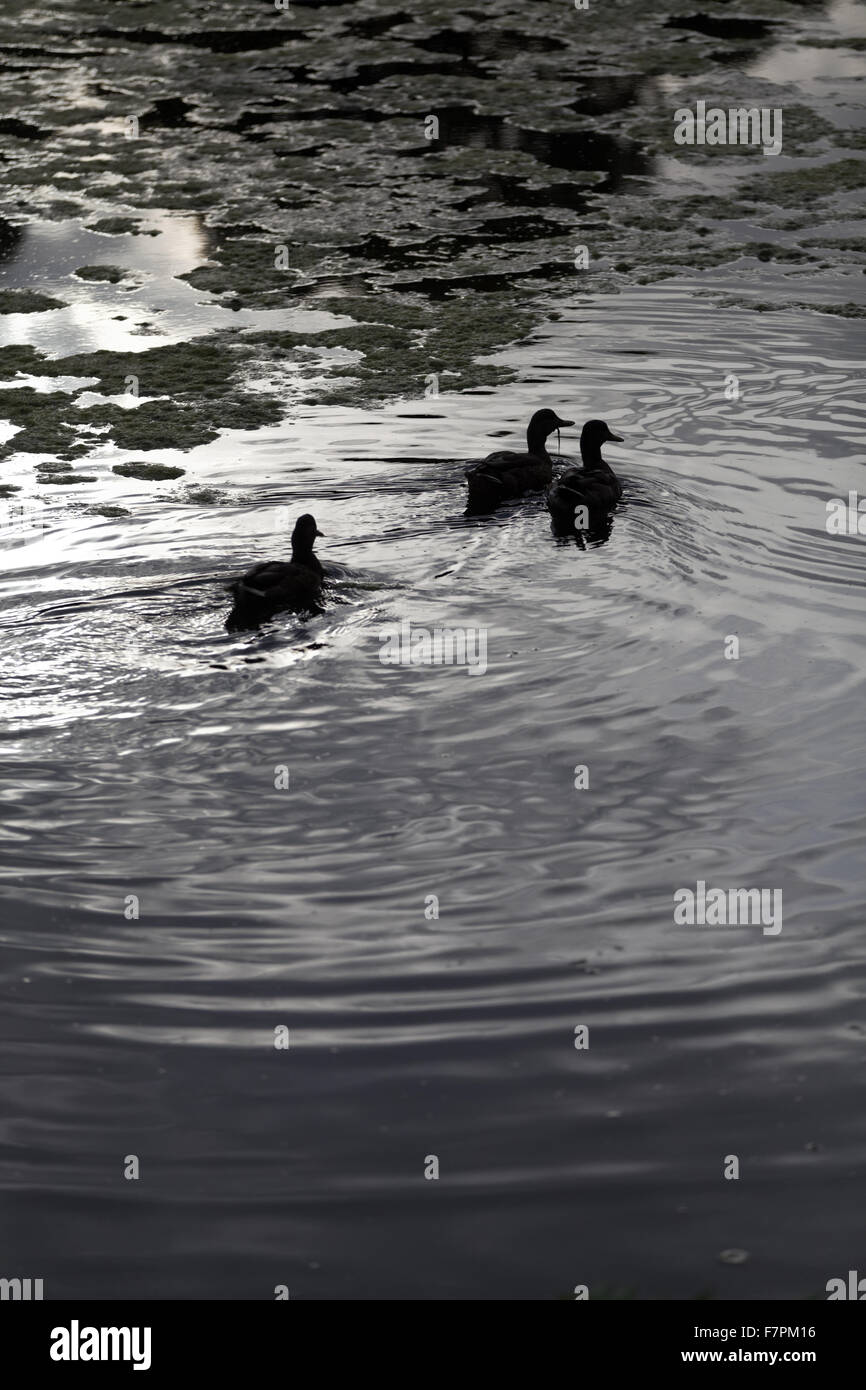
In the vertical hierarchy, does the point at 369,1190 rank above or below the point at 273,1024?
below

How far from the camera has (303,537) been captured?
9375 mm

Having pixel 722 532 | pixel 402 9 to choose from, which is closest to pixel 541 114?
pixel 402 9

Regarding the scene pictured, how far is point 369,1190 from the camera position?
5051 millimetres

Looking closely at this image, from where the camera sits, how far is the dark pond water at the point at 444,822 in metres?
5.02

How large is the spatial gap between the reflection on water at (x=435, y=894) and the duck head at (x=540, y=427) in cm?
56

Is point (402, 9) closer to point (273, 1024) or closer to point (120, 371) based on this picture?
point (120, 371)

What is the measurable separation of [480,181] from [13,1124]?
46.7 feet

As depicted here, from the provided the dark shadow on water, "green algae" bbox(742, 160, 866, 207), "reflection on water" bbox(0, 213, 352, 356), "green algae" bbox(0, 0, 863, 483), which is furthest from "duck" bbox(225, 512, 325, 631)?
the dark shadow on water

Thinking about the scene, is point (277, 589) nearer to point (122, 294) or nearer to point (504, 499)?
point (504, 499)

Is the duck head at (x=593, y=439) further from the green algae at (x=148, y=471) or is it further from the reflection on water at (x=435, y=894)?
the green algae at (x=148, y=471)

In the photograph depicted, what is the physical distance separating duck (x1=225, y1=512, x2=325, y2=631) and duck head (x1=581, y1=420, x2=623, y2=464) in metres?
2.64

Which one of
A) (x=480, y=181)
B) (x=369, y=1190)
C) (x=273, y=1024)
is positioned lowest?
(x=369, y=1190)

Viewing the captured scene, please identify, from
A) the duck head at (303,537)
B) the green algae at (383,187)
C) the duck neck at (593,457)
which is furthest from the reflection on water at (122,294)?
the duck head at (303,537)

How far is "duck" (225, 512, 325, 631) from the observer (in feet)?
29.2
